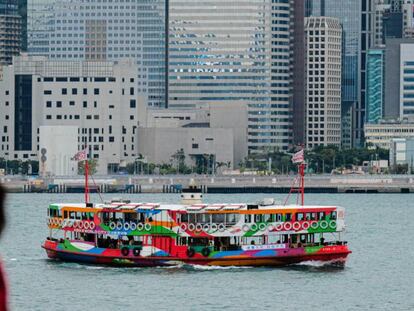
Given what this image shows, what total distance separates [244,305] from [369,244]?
44.8m

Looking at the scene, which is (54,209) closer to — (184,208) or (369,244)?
(184,208)

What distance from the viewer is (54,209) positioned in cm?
10144

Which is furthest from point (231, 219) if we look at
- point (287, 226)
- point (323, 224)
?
point (323, 224)

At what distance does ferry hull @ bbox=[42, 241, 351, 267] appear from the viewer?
314ft

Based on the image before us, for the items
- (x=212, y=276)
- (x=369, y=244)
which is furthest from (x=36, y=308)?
(x=369, y=244)

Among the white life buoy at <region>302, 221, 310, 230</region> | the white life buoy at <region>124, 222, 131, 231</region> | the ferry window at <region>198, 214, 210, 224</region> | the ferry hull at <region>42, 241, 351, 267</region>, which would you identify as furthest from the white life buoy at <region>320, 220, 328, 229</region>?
the white life buoy at <region>124, 222, 131, 231</region>

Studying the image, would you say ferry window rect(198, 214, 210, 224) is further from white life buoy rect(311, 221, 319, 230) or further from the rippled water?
white life buoy rect(311, 221, 319, 230)

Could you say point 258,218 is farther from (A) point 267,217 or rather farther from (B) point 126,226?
(B) point 126,226

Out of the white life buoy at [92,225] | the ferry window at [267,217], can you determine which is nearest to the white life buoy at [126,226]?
the white life buoy at [92,225]

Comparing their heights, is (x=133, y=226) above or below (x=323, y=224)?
below

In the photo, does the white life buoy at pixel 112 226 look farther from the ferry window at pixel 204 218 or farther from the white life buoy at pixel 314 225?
the white life buoy at pixel 314 225

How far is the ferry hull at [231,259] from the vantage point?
314ft

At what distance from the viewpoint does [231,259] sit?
95875 mm

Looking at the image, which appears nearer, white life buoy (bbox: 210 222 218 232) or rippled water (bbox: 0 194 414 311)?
rippled water (bbox: 0 194 414 311)
